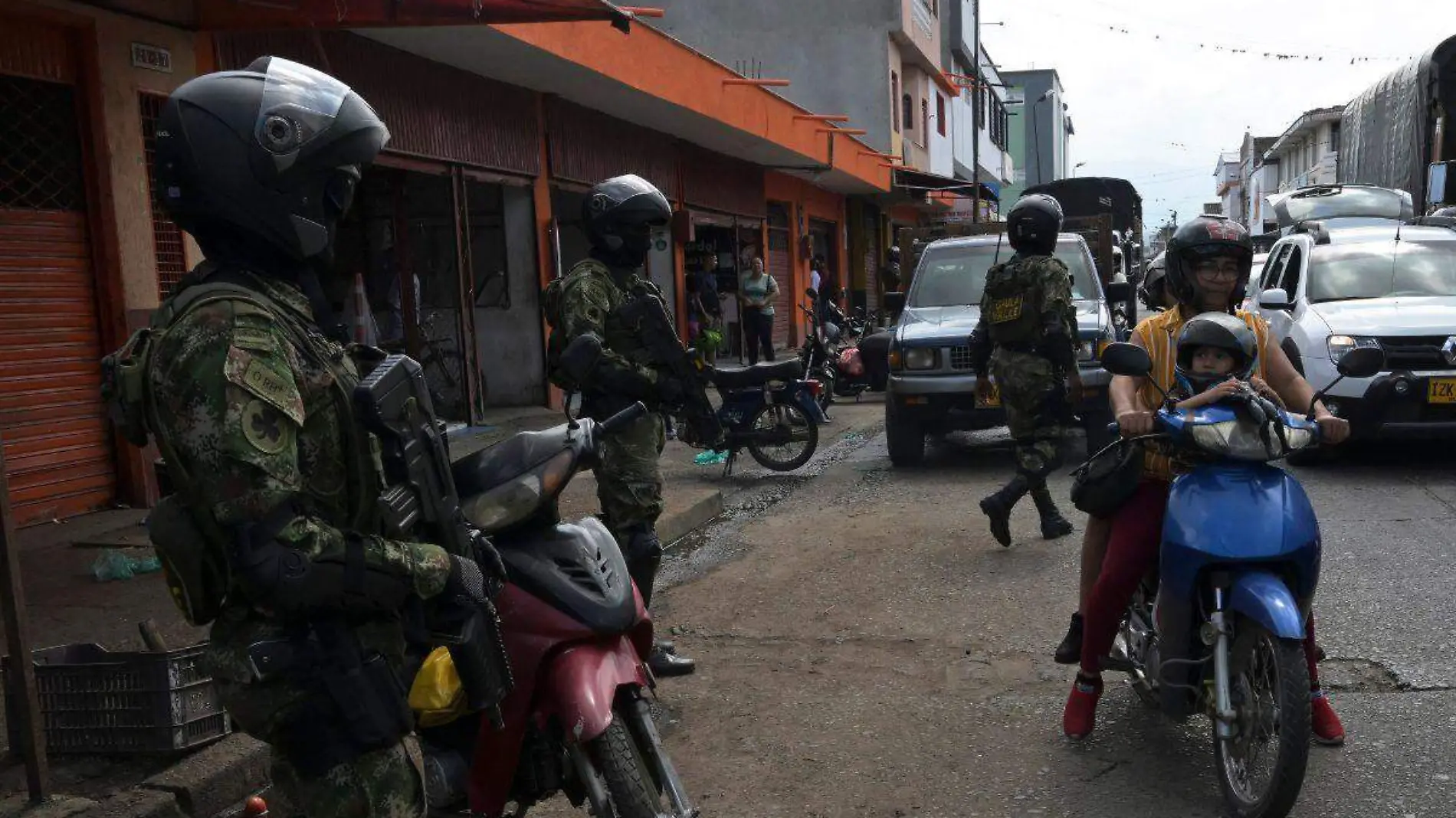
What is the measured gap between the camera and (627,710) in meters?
2.58

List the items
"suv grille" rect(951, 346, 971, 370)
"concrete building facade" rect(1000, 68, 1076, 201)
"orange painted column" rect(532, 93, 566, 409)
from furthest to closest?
1. "concrete building facade" rect(1000, 68, 1076, 201)
2. "orange painted column" rect(532, 93, 566, 409)
3. "suv grille" rect(951, 346, 971, 370)

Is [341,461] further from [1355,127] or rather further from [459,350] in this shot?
[1355,127]

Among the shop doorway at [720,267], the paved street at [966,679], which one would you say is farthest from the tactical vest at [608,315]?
the shop doorway at [720,267]

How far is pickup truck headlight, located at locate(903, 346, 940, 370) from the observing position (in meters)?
8.86

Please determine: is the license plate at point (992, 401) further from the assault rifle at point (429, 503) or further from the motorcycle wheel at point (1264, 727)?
the assault rifle at point (429, 503)

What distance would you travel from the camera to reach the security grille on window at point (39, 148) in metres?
6.53

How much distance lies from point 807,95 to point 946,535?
24452mm

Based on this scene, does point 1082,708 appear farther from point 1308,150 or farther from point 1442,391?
point 1308,150

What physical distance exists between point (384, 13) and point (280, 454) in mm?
6013

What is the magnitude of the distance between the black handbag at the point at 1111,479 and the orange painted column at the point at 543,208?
9.48 meters

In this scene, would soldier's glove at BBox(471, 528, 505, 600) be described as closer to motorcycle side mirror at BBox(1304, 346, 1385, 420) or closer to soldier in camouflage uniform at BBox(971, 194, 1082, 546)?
motorcycle side mirror at BBox(1304, 346, 1385, 420)

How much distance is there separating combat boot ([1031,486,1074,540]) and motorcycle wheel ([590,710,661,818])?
4.37 metres

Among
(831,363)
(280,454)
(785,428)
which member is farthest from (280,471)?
(831,363)

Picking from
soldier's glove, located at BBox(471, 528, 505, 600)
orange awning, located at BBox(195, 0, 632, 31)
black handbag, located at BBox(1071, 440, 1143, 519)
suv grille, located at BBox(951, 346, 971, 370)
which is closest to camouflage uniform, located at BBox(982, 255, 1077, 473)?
suv grille, located at BBox(951, 346, 971, 370)
